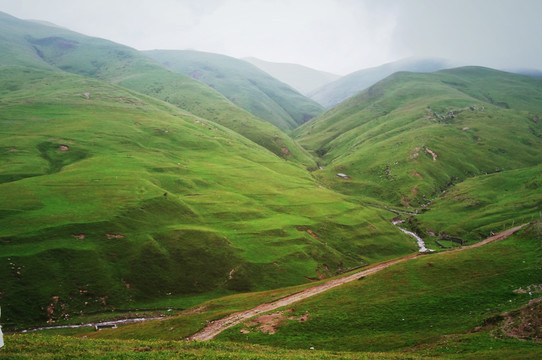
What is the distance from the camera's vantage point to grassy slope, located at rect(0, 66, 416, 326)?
7588cm

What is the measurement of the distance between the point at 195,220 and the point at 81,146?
321 ft

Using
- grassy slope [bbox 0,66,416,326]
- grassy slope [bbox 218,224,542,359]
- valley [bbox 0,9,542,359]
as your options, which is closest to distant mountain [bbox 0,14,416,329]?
grassy slope [bbox 0,66,416,326]

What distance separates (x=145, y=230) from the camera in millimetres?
99750

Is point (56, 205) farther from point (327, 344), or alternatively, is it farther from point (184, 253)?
point (327, 344)

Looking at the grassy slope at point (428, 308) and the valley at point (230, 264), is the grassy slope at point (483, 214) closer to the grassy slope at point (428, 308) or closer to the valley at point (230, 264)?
the valley at point (230, 264)

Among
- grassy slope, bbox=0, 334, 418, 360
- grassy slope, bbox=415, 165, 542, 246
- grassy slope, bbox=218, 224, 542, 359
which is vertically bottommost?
grassy slope, bbox=415, 165, 542, 246

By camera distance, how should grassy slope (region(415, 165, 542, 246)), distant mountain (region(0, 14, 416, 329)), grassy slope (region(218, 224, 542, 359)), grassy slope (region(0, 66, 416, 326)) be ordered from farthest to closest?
grassy slope (region(415, 165, 542, 246)), grassy slope (region(0, 66, 416, 326)), distant mountain (region(0, 14, 416, 329)), grassy slope (region(218, 224, 542, 359))

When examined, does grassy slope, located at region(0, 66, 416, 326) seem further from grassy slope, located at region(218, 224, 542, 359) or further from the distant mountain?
grassy slope, located at region(218, 224, 542, 359)

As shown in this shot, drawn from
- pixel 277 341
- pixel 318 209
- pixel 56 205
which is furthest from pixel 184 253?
pixel 318 209

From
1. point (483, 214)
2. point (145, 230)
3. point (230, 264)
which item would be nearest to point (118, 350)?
point (230, 264)

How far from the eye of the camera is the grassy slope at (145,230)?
2987 inches

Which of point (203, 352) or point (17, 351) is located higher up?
point (17, 351)

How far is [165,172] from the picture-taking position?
15700 centimetres

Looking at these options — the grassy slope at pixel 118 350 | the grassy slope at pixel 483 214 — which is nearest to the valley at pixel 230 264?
the grassy slope at pixel 118 350
